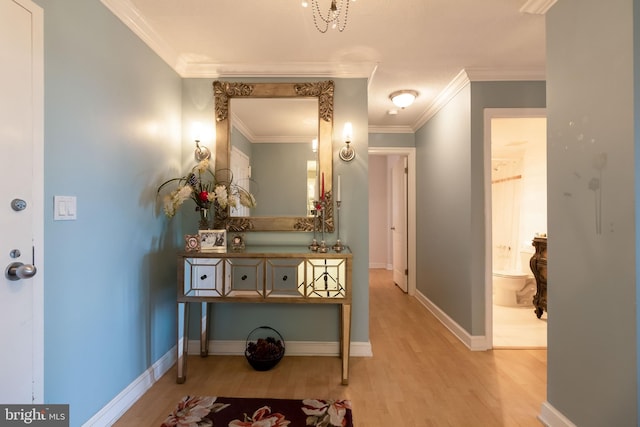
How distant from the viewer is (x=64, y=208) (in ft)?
4.69

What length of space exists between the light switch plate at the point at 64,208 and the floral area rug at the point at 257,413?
127 cm

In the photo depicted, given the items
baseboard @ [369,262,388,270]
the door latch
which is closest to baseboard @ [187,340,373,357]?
the door latch

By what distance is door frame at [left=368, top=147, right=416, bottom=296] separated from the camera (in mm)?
4289

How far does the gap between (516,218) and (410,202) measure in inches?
62.7

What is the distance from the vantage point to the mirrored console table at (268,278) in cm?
210

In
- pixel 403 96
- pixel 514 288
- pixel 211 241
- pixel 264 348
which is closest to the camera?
pixel 211 241

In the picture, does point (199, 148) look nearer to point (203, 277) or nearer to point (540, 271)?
point (203, 277)

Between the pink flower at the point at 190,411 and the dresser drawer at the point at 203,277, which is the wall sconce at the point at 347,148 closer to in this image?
the dresser drawer at the point at 203,277

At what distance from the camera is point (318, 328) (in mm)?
2557

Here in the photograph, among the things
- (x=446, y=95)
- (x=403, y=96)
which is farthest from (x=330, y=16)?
(x=446, y=95)

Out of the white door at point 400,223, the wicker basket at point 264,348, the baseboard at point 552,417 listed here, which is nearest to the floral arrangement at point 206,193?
the wicker basket at point 264,348

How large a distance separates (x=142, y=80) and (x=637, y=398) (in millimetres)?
3135

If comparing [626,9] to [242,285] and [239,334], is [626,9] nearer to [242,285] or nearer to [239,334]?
[242,285]

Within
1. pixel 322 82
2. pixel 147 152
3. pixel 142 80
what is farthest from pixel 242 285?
pixel 322 82
